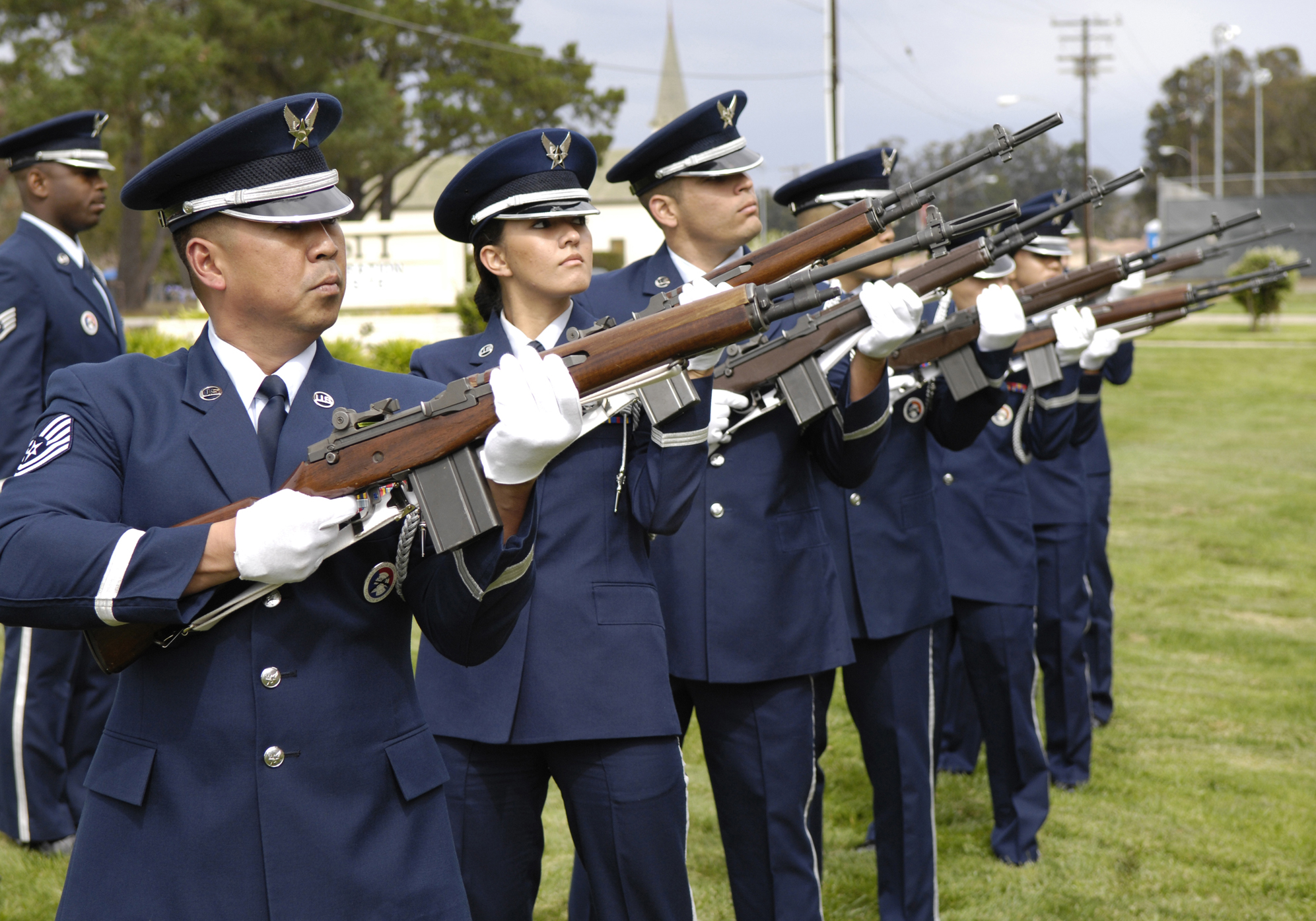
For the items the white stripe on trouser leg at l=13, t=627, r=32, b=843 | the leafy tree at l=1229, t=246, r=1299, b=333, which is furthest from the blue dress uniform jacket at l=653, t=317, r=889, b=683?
the leafy tree at l=1229, t=246, r=1299, b=333

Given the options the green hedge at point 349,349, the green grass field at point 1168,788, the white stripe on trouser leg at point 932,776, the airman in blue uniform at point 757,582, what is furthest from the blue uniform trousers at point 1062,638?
the green hedge at point 349,349

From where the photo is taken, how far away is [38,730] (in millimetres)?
4930

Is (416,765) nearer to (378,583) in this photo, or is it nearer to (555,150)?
(378,583)

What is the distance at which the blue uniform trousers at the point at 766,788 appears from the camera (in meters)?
3.63

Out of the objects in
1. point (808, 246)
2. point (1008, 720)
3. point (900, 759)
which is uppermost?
point (808, 246)

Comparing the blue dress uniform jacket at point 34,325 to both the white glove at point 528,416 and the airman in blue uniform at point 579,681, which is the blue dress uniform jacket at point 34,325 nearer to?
the airman in blue uniform at point 579,681

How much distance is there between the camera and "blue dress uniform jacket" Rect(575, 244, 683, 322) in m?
3.78

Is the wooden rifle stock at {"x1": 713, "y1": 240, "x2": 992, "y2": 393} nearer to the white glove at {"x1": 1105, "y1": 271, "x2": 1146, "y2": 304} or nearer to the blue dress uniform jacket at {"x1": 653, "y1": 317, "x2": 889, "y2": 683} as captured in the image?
the blue dress uniform jacket at {"x1": 653, "y1": 317, "x2": 889, "y2": 683}

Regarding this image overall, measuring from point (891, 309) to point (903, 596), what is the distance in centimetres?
118

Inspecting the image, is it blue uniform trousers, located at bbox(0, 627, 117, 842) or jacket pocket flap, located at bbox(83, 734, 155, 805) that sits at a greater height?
jacket pocket flap, located at bbox(83, 734, 155, 805)

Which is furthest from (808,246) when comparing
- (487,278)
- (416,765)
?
(416,765)

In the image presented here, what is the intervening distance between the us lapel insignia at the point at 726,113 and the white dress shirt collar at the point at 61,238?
2.76 metres

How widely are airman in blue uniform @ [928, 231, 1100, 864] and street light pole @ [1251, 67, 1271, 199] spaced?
57.7 meters

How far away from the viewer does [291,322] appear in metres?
2.27
